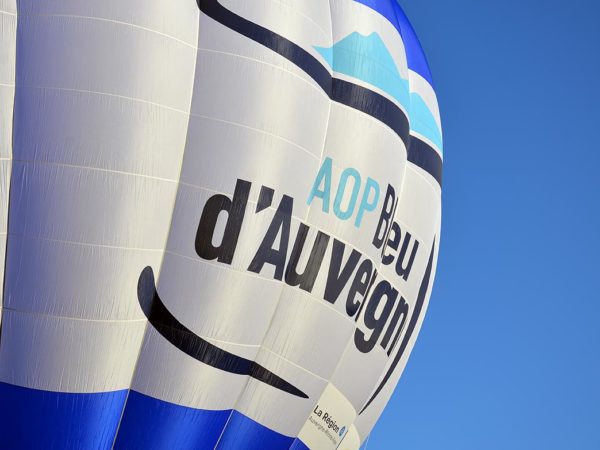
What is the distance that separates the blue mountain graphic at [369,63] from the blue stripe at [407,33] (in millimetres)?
361

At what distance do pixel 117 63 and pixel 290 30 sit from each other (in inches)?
49.3

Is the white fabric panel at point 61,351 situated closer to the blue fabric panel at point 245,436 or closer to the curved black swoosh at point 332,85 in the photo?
the blue fabric panel at point 245,436

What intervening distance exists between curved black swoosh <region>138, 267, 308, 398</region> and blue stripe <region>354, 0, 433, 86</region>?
2.76 metres

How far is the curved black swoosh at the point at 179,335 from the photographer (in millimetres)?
7219

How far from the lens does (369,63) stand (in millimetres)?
8234

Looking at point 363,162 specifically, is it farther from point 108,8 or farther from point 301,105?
point 108,8

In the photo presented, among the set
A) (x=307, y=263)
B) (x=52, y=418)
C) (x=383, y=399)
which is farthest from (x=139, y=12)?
(x=383, y=399)

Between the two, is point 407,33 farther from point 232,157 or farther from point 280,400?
point 280,400

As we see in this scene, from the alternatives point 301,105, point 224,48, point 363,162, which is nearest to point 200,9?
point 224,48

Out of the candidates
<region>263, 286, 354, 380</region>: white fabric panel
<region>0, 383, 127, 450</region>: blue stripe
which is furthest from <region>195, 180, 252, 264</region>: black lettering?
<region>0, 383, 127, 450</region>: blue stripe

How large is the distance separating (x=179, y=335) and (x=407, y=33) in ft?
11.1

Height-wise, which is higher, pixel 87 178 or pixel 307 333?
pixel 87 178

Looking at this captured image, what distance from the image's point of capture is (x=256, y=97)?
24.3 feet

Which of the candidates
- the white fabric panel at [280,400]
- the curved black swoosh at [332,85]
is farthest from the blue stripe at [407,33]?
the white fabric panel at [280,400]
